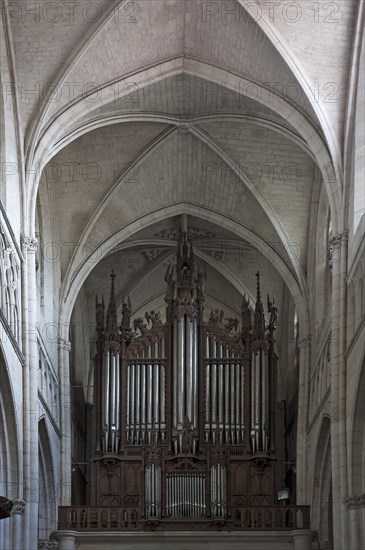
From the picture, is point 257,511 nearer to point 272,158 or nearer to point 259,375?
point 259,375

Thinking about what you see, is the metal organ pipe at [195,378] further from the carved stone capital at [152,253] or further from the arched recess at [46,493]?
the carved stone capital at [152,253]

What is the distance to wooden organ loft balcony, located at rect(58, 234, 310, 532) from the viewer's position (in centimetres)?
3281

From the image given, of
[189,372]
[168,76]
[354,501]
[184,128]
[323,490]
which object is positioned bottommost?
[354,501]

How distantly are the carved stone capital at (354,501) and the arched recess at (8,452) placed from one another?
6.20m

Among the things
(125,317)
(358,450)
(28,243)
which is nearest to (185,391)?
(125,317)

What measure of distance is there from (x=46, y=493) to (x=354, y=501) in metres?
9.09

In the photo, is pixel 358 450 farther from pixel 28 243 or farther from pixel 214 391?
pixel 214 391

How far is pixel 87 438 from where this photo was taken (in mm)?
42094

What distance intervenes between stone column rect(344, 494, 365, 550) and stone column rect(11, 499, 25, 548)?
6148 mm

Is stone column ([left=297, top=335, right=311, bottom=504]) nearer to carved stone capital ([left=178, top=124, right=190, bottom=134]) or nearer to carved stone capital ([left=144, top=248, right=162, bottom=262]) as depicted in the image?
carved stone capital ([left=178, top=124, right=190, bottom=134])

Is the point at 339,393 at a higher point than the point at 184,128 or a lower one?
lower

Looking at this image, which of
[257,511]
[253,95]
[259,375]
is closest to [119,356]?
[259,375]

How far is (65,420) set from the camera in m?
35.9

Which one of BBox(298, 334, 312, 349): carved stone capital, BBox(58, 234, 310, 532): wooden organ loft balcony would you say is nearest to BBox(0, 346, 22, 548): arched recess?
BBox(58, 234, 310, 532): wooden organ loft balcony
